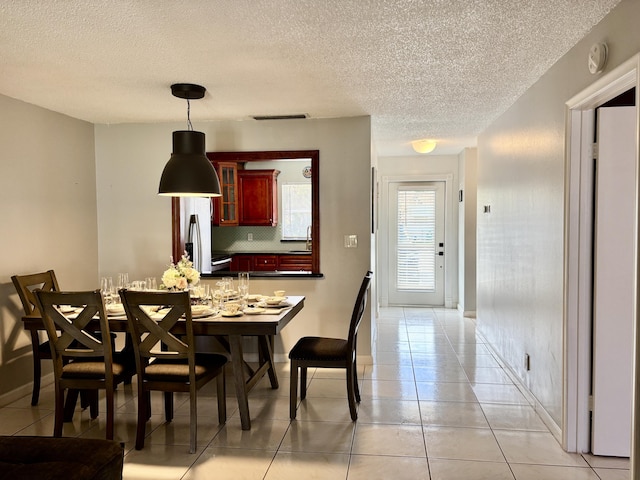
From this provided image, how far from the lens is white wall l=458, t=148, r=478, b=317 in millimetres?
6848

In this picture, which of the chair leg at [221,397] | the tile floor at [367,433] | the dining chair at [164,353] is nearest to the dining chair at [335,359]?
the tile floor at [367,433]

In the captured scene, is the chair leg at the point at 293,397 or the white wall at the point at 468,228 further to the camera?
the white wall at the point at 468,228

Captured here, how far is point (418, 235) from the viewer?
7.76 metres

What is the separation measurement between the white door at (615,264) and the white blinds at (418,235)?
16.2 feet

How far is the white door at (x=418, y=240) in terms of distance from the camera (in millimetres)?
7730

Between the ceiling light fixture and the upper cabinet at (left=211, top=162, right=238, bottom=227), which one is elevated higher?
the ceiling light fixture

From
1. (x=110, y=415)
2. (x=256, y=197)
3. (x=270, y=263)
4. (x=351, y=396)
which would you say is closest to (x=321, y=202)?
(x=351, y=396)

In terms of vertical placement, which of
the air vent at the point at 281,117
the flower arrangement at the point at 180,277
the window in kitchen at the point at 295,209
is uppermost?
the air vent at the point at 281,117

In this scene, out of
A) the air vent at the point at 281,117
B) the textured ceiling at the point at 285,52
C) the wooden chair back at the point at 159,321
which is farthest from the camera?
the air vent at the point at 281,117

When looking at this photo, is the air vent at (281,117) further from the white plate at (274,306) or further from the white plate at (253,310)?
the white plate at (253,310)

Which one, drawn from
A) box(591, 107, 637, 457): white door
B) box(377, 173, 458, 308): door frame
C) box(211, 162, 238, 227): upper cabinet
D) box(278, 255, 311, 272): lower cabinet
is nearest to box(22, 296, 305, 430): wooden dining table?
box(591, 107, 637, 457): white door

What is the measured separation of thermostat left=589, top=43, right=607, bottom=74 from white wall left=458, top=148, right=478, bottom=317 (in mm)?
4373

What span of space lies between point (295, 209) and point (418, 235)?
2094 mm

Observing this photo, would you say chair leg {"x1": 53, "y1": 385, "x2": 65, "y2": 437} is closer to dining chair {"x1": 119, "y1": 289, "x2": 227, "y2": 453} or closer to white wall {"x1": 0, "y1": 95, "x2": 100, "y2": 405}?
dining chair {"x1": 119, "y1": 289, "x2": 227, "y2": 453}
